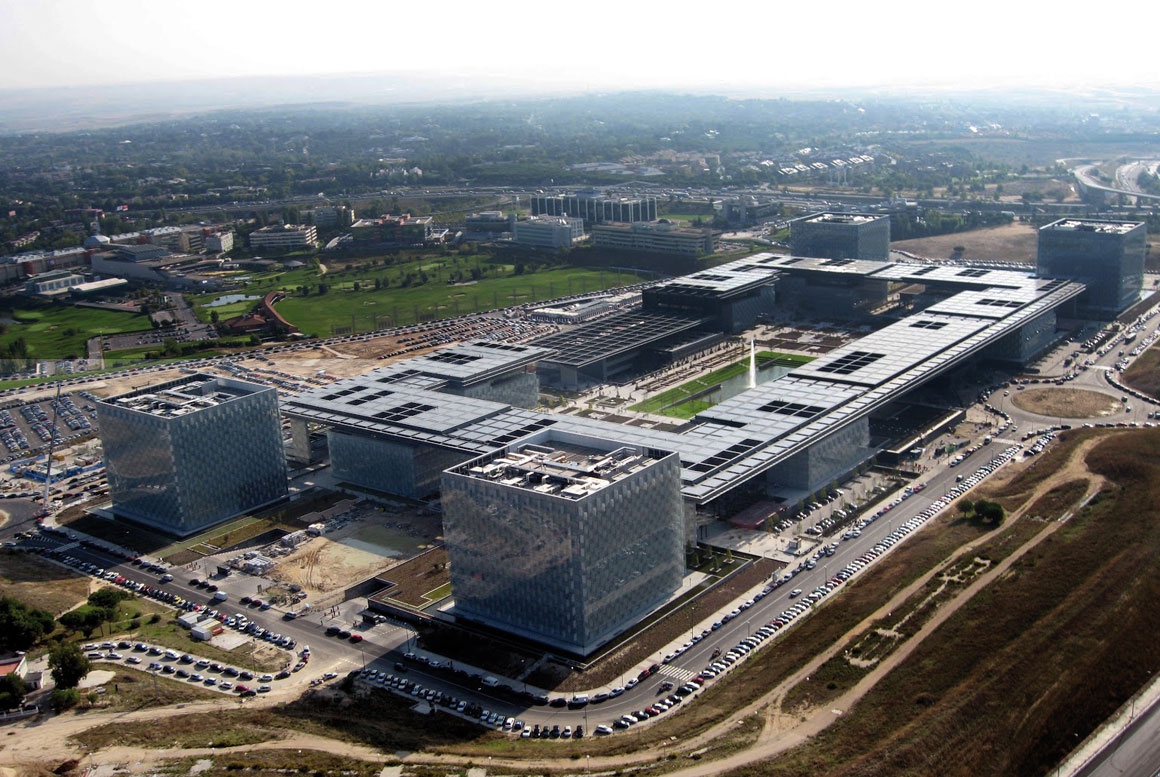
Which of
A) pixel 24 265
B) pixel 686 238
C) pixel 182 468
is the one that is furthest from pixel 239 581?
pixel 24 265

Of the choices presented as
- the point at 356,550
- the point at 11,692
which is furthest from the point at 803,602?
the point at 11,692

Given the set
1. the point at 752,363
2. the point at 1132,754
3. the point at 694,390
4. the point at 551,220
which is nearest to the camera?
the point at 1132,754

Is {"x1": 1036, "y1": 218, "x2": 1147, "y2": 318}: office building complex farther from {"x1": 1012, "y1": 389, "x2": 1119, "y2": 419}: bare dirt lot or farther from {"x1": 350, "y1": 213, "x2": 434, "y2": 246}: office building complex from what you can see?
{"x1": 350, "y1": 213, "x2": 434, "y2": 246}: office building complex

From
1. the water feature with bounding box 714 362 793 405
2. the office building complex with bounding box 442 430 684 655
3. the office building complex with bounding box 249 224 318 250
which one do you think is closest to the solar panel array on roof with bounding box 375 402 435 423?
the office building complex with bounding box 442 430 684 655

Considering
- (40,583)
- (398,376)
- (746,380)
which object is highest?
(398,376)

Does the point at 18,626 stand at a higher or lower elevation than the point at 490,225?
lower

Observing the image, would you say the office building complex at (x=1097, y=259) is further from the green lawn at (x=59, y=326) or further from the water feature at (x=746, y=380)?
the green lawn at (x=59, y=326)

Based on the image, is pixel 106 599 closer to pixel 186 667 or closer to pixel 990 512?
pixel 186 667
